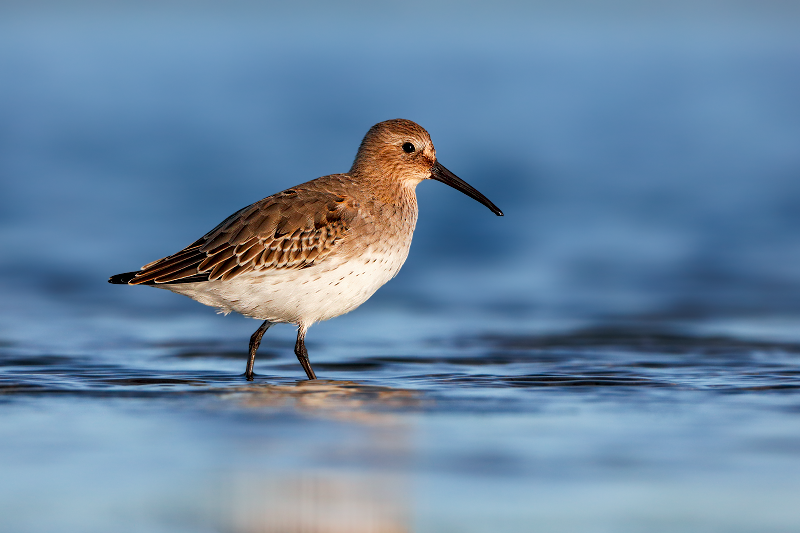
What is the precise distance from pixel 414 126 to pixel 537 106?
16668 millimetres

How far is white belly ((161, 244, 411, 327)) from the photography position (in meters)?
7.28

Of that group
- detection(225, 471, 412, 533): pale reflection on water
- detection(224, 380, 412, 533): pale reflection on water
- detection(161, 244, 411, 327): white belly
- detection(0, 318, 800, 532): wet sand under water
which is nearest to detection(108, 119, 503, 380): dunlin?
detection(161, 244, 411, 327): white belly

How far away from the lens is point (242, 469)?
5035 mm

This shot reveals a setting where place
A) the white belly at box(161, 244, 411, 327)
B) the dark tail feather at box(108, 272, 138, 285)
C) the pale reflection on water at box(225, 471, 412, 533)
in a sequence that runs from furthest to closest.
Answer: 1. the dark tail feather at box(108, 272, 138, 285)
2. the white belly at box(161, 244, 411, 327)
3. the pale reflection on water at box(225, 471, 412, 533)

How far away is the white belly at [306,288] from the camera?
287 inches

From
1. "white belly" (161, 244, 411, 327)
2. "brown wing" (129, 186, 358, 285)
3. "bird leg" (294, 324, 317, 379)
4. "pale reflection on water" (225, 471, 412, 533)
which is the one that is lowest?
"pale reflection on water" (225, 471, 412, 533)

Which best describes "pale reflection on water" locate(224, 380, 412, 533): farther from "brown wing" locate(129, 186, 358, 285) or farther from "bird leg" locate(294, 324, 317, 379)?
"brown wing" locate(129, 186, 358, 285)

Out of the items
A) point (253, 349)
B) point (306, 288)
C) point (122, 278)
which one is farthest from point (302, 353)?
point (122, 278)

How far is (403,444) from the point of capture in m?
5.46

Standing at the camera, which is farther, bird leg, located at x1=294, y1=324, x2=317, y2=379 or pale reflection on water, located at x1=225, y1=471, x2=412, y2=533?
bird leg, located at x1=294, y1=324, x2=317, y2=379

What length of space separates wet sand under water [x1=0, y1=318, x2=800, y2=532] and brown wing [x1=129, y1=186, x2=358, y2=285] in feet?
2.55

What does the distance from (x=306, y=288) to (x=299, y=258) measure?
0.22 m

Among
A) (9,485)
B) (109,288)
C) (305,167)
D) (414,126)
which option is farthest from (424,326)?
(305,167)

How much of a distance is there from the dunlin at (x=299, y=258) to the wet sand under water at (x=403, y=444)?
0.57 metres
